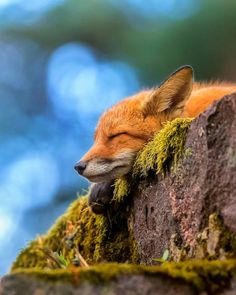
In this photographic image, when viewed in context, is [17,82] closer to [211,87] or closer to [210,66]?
[210,66]

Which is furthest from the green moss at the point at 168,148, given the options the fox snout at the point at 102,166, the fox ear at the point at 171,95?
the fox ear at the point at 171,95

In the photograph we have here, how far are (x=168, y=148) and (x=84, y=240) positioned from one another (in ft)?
3.70

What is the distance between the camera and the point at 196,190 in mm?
2490

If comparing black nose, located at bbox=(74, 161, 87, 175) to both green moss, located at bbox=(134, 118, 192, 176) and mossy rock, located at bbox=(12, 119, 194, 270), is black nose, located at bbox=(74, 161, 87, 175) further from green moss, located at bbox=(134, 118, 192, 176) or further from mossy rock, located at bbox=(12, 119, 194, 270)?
green moss, located at bbox=(134, 118, 192, 176)

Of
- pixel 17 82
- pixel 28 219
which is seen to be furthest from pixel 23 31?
pixel 28 219

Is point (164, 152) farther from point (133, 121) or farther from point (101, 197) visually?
point (133, 121)

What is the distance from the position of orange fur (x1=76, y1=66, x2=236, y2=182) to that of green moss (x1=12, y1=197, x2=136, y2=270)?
28 centimetres

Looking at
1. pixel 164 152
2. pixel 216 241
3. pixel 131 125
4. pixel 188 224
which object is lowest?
pixel 216 241

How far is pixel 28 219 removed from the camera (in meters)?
13.4

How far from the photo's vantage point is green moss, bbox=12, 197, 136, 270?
3.40 metres

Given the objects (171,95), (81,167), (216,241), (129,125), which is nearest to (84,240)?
(81,167)

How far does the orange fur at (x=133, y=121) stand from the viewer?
376 cm

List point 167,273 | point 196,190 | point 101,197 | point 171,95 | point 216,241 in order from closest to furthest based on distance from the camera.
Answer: point 167,273 < point 216,241 < point 196,190 < point 101,197 < point 171,95

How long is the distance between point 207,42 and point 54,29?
124 inches
